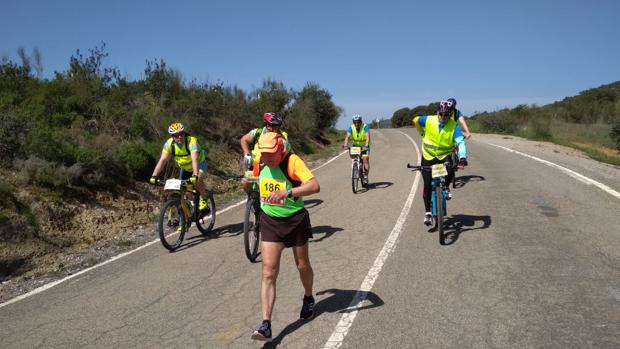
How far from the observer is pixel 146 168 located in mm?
12656

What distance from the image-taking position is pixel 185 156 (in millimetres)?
8273

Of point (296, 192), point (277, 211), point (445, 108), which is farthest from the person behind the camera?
point (445, 108)

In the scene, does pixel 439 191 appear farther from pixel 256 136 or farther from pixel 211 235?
pixel 211 235

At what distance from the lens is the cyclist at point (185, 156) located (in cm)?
793

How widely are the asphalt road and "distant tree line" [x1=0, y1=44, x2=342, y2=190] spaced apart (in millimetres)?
3858

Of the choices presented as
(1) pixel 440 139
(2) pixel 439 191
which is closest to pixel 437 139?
(1) pixel 440 139

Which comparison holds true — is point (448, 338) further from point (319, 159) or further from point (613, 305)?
point (319, 159)

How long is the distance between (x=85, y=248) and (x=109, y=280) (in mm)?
2295

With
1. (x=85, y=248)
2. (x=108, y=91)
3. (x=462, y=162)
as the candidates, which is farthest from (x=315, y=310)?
(x=108, y=91)

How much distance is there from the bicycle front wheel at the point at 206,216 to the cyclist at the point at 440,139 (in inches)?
155

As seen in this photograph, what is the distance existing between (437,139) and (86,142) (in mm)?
9091

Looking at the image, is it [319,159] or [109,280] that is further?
[319,159]

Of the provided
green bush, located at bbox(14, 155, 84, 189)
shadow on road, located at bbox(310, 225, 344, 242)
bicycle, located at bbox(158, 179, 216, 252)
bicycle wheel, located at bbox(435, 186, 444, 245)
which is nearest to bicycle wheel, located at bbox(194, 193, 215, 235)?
bicycle, located at bbox(158, 179, 216, 252)

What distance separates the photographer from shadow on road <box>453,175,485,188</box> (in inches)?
485
